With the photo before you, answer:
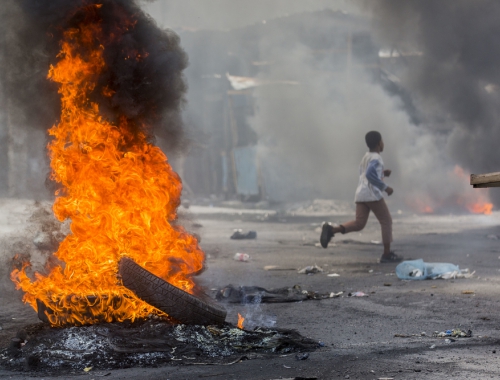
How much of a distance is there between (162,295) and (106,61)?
211 cm

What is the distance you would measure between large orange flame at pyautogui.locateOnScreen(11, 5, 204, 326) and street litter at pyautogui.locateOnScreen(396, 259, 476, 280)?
3.18m

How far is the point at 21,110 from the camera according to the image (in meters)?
5.86

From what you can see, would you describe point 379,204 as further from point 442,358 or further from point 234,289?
point 442,358

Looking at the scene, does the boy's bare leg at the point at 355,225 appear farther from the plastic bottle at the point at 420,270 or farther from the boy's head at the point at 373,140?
the plastic bottle at the point at 420,270

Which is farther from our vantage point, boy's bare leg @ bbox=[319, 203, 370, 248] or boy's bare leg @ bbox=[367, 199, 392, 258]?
boy's bare leg @ bbox=[319, 203, 370, 248]

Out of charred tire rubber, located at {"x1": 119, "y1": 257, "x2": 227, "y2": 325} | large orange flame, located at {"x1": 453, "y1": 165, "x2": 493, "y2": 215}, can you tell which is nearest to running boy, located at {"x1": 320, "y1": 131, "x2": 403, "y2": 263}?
charred tire rubber, located at {"x1": 119, "y1": 257, "x2": 227, "y2": 325}

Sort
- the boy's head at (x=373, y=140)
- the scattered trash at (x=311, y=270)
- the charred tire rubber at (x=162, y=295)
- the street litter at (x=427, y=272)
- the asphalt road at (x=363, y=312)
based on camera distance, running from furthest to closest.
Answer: the boy's head at (x=373, y=140)
the scattered trash at (x=311, y=270)
the street litter at (x=427, y=272)
the charred tire rubber at (x=162, y=295)
the asphalt road at (x=363, y=312)

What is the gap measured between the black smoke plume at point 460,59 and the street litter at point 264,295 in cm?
1056

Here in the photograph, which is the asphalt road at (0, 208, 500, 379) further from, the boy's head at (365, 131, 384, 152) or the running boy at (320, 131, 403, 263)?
the boy's head at (365, 131, 384, 152)

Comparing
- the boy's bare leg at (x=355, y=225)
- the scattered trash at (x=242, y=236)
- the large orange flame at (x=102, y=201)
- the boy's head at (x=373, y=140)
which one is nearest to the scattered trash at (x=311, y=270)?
the boy's bare leg at (x=355, y=225)

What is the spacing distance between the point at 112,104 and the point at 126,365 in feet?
7.67

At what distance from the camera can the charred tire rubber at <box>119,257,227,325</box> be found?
430 centimetres

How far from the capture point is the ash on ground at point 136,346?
3.83 metres

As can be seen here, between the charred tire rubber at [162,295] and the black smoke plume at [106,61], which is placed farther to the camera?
the black smoke plume at [106,61]
